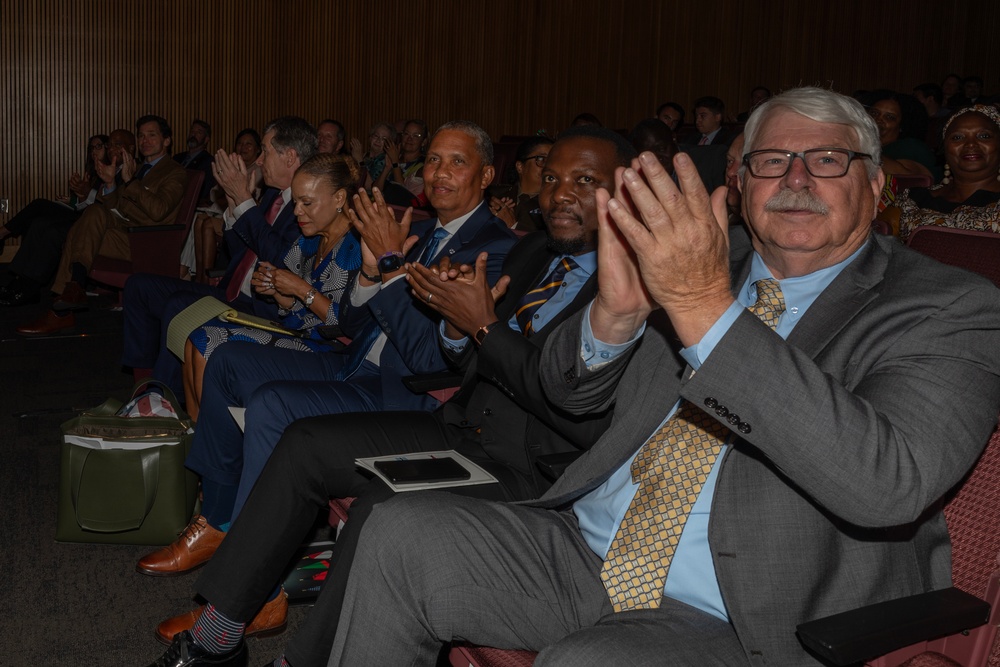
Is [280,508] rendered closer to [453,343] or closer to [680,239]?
[453,343]

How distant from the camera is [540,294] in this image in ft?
7.54

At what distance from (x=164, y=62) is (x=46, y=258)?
3.26 metres

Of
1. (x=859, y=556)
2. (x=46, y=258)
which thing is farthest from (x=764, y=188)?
(x=46, y=258)

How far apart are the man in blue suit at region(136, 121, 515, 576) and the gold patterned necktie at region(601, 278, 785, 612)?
3.44ft

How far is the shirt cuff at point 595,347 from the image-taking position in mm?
1601

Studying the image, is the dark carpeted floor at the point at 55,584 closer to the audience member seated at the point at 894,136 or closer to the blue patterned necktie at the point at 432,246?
the blue patterned necktie at the point at 432,246

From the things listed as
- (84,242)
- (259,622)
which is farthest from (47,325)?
(259,622)

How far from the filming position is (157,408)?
9.65 ft

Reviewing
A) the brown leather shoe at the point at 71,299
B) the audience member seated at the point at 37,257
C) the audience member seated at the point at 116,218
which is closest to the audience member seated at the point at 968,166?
the audience member seated at the point at 116,218

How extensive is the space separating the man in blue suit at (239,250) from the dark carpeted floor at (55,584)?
0.47 m

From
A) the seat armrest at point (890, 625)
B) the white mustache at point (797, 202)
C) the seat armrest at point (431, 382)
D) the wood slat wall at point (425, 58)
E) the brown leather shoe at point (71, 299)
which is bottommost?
the brown leather shoe at point (71, 299)

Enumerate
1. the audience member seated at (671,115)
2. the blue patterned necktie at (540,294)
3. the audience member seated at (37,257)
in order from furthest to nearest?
1. the audience member seated at (671,115)
2. the audience member seated at (37,257)
3. the blue patterned necktie at (540,294)

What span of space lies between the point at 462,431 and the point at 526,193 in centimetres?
257

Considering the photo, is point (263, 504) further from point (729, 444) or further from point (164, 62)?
point (164, 62)
